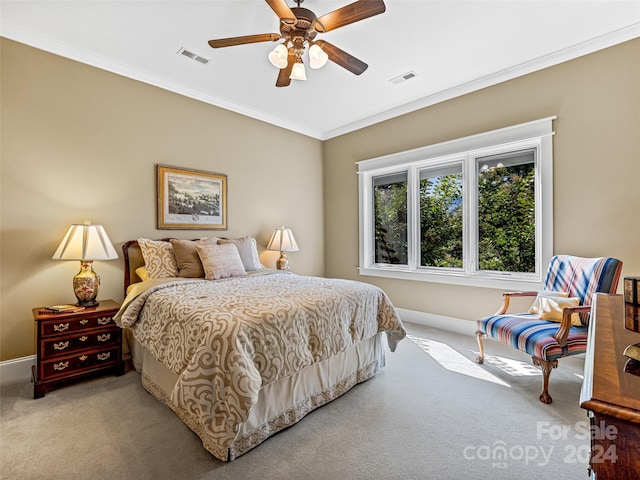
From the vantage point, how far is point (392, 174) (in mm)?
4535

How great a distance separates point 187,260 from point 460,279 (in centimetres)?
313

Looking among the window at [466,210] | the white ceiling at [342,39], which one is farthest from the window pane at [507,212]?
the white ceiling at [342,39]

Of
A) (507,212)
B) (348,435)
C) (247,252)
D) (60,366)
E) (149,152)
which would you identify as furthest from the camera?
(247,252)

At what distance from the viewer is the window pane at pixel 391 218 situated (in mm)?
4426

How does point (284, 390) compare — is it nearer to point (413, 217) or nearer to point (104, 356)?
point (104, 356)

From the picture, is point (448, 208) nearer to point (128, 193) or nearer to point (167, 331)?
point (167, 331)

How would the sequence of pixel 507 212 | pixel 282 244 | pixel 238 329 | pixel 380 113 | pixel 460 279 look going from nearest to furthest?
pixel 238 329
pixel 507 212
pixel 460 279
pixel 282 244
pixel 380 113

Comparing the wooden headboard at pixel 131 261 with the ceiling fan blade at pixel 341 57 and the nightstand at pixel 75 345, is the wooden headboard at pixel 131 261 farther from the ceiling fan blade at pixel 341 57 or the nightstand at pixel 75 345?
the ceiling fan blade at pixel 341 57

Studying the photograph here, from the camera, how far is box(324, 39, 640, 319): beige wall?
8.73ft

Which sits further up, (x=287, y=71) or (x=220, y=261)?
(x=287, y=71)

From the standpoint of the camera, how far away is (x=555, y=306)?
255 cm

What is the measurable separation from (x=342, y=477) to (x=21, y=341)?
2.94 m

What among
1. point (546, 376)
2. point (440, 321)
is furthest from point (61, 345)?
point (440, 321)

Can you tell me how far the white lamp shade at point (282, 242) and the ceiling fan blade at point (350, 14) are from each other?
104 inches
